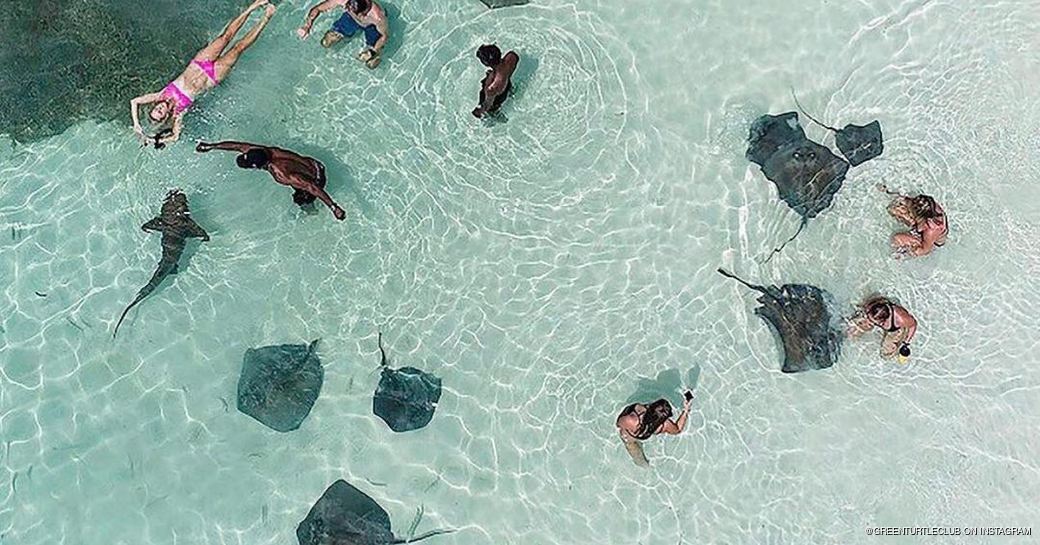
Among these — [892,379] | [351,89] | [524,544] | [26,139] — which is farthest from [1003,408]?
[26,139]

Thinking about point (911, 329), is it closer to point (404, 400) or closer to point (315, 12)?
point (404, 400)

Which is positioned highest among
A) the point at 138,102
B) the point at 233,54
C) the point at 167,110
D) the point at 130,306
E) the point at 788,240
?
the point at 233,54

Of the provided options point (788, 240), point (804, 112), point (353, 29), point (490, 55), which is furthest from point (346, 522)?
point (804, 112)

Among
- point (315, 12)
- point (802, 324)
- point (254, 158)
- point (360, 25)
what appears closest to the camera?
point (254, 158)

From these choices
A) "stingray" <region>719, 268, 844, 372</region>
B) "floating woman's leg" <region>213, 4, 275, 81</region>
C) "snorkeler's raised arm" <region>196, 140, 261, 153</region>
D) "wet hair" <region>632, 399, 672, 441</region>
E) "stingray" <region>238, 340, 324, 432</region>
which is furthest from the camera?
"floating woman's leg" <region>213, 4, 275, 81</region>

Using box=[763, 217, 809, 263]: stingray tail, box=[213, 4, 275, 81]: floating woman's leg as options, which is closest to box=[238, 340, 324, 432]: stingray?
box=[213, 4, 275, 81]: floating woman's leg

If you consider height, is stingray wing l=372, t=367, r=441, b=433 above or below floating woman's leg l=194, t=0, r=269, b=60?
below

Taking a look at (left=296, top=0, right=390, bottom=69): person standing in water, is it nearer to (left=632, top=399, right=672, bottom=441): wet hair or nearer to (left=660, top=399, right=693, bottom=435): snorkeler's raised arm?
(left=632, top=399, right=672, bottom=441): wet hair
